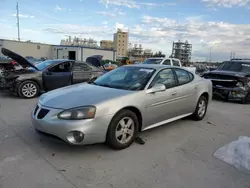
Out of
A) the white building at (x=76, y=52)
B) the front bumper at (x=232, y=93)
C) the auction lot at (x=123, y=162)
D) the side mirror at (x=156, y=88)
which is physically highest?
the white building at (x=76, y=52)

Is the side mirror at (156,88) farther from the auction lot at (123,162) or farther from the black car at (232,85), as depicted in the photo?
the black car at (232,85)

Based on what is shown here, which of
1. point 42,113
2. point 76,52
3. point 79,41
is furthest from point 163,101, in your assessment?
Result: point 79,41

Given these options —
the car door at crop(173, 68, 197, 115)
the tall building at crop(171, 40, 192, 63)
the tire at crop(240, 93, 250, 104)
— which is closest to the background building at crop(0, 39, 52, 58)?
the tall building at crop(171, 40, 192, 63)

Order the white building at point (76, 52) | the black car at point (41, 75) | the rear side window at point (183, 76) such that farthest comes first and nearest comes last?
the white building at point (76, 52)
the black car at point (41, 75)
the rear side window at point (183, 76)

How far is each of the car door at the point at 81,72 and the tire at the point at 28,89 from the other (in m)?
1.39

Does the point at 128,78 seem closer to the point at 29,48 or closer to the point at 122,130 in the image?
the point at 122,130

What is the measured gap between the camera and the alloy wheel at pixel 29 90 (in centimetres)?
775

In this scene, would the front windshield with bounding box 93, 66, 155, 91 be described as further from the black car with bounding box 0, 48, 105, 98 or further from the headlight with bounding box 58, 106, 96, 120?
the black car with bounding box 0, 48, 105, 98

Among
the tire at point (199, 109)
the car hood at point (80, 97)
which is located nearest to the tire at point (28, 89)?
the car hood at point (80, 97)

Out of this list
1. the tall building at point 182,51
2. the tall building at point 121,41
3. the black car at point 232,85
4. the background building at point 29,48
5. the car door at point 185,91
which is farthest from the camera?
the tall building at point 121,41

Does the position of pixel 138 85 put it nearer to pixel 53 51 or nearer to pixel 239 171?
pixel 239 171

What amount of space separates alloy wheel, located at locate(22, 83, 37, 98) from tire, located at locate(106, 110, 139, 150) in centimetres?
528

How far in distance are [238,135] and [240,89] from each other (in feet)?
13.3

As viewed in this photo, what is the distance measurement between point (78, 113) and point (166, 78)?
6.88 ft
